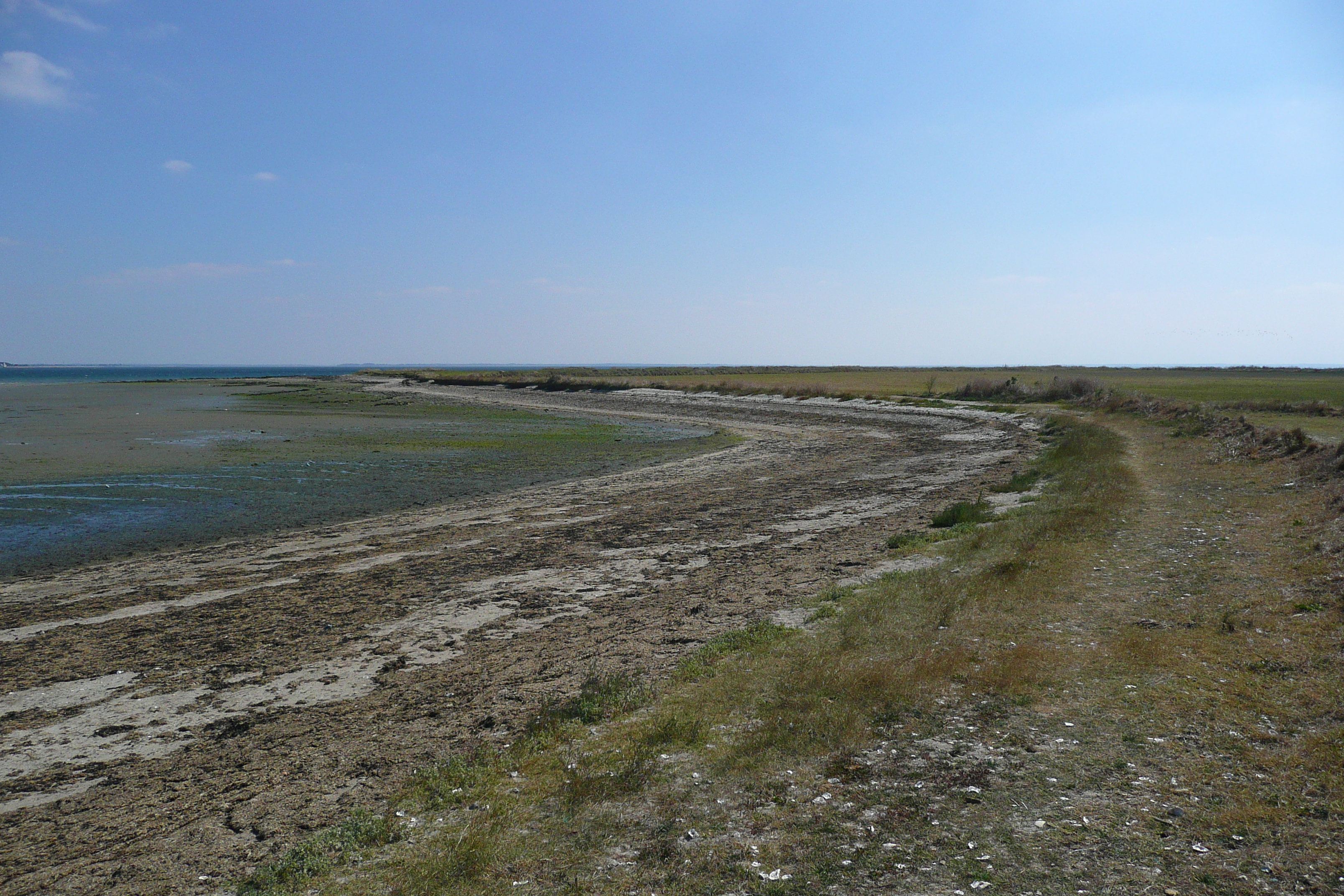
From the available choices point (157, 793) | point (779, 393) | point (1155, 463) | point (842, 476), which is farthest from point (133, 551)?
point (779, 393)

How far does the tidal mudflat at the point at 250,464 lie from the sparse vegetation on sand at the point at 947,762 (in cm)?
1335

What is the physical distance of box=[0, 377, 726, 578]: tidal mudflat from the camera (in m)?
17.6

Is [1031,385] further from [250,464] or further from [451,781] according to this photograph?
[451,781]

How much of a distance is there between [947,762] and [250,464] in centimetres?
2774

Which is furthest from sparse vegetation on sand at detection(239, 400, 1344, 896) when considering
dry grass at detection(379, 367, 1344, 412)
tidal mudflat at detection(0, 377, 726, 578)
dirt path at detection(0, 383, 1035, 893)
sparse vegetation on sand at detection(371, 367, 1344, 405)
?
dry grass at detection(379, 367, 1344, 412)

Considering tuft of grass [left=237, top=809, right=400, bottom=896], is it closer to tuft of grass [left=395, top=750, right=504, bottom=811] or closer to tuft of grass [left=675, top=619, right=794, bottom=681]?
tuft of grass [left=395, top=750, right=504, bottom=811]

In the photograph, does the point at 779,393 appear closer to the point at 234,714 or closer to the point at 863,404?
the point at 863,404

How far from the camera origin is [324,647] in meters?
9.78

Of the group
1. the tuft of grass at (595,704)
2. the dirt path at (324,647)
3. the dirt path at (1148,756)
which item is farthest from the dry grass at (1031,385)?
the tuft of grass at (595,704)

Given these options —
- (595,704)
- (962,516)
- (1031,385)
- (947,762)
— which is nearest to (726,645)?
(595,704)

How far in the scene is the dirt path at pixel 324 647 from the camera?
601 centimetres

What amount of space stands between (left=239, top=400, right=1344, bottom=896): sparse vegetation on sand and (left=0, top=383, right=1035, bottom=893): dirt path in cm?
94

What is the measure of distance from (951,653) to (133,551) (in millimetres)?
15580

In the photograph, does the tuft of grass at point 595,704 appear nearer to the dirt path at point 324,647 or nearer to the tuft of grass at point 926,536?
the dirt path at point 324,647
